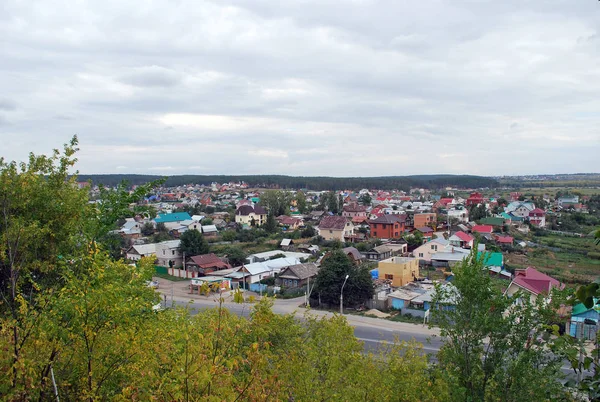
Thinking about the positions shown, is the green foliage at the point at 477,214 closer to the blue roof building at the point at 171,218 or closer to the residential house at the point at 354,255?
the residential house at the point at 354,255

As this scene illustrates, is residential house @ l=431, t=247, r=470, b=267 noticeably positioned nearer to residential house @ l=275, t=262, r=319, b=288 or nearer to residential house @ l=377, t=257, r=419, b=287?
residential house @ l=377, t=257, r=419, b=287

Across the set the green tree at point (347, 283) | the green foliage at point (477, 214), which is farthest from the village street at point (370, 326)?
the green foliage at point (477, 214)

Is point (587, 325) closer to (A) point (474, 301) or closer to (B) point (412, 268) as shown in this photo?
(B) point (412, 268)

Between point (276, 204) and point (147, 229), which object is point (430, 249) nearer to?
point (276, 204)

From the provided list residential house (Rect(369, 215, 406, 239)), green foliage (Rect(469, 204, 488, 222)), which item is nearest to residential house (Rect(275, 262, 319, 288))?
residential house (Rect(369, 215, 406, 239))

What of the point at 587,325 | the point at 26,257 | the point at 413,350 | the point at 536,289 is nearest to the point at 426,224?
the point at 536,289

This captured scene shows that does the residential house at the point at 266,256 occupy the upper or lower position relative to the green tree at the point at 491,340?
lower

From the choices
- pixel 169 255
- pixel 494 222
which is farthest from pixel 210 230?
pixel 494 222
